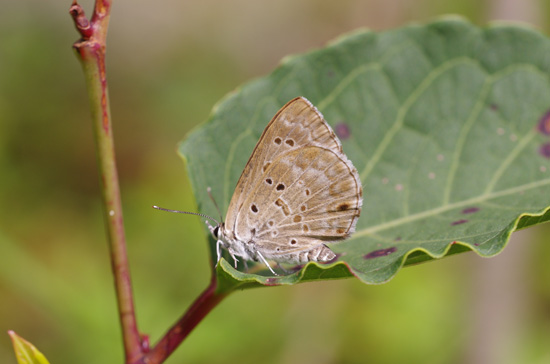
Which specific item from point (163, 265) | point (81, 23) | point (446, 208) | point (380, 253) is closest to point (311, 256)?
point (380, 253)

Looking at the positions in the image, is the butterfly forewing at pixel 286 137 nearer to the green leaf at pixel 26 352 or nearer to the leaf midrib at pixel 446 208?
the leaf midrib at pixel 446 208

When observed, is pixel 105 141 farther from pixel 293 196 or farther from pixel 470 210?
pixel 470 210

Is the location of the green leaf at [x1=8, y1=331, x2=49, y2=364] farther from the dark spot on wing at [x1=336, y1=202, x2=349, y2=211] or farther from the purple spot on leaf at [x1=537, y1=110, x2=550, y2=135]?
the purple spot on leaf at [x1=537, y1=110, x2=550, y2=135]

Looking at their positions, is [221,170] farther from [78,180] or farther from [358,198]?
[78,180]

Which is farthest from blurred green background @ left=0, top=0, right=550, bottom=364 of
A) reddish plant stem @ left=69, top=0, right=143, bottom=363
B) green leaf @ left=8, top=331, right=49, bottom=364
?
green leaf @ left=8, top=331, right=49, bottom=364

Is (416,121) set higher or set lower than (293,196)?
higher

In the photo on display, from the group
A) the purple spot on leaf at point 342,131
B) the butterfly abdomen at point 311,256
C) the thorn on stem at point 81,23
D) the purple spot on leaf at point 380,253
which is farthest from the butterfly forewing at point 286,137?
the thorn on stem at point 81,23

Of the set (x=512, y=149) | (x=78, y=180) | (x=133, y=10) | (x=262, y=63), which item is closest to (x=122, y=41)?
(x=133, y=10)
